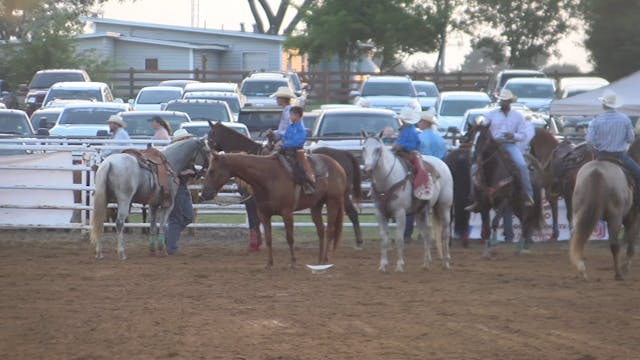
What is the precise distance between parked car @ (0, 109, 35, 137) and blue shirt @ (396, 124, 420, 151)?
1241 cm

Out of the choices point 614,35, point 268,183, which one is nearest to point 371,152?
point 268,183

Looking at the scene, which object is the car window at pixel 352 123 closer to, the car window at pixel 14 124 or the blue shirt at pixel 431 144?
the blue shirt at pixel 431 144

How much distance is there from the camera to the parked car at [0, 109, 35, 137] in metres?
25.2

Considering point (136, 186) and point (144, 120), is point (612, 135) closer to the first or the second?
point (136, 186)

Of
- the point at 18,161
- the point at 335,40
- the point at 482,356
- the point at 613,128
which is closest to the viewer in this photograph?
the point at 482,356

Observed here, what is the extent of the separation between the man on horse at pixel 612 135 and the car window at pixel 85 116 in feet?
47.1

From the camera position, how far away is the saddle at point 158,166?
16062 millimetres

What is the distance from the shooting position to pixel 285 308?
11430 mm

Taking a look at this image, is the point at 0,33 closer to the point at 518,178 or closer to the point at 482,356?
the point at 482,356

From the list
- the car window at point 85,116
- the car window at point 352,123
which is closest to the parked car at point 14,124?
the car window at point 85,116

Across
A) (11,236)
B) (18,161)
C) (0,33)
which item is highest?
(0,33)

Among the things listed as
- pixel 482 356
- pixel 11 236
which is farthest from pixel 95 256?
pixel 482 356

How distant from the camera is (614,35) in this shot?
37.1 meters

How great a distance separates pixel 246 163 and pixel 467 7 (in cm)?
4250
